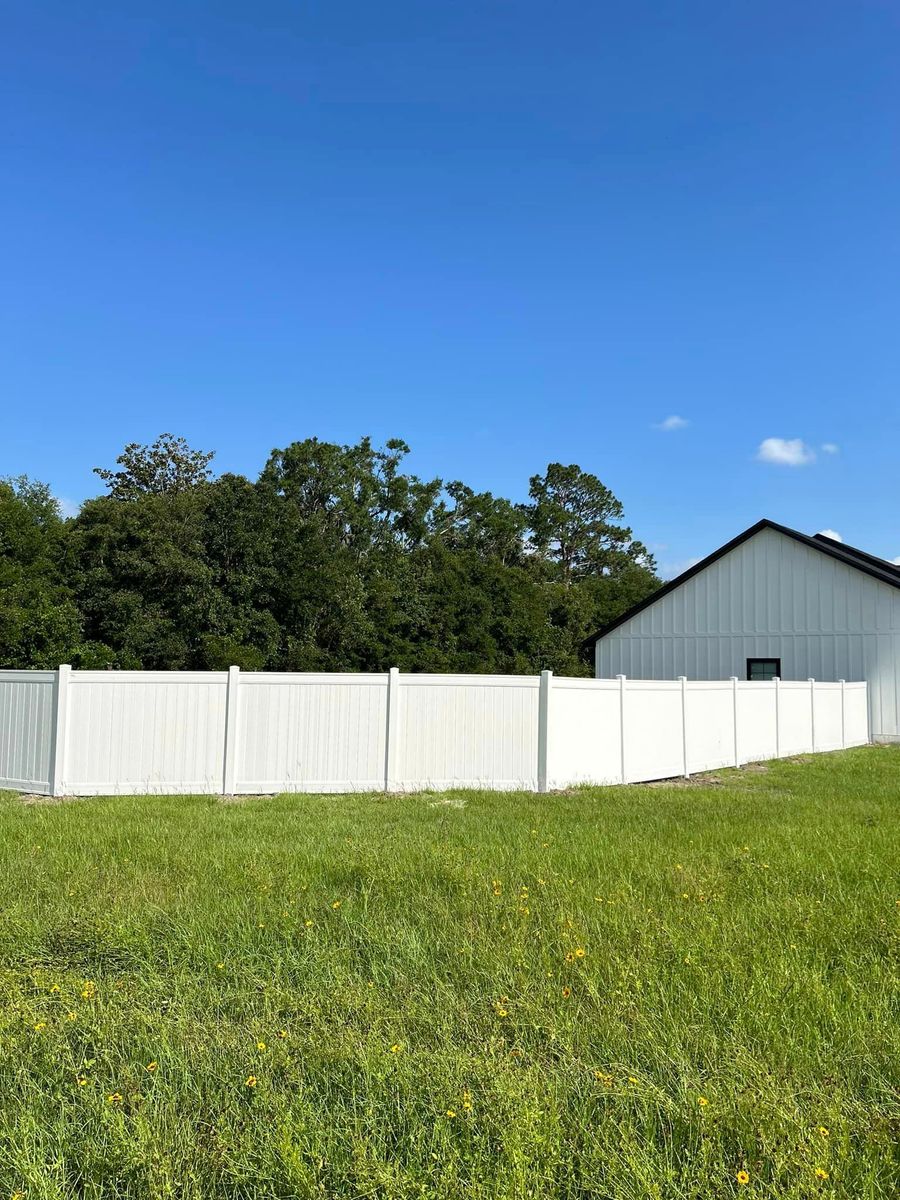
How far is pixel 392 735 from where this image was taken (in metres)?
11.0

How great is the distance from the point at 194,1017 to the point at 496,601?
39.9 metres

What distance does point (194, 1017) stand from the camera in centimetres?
389

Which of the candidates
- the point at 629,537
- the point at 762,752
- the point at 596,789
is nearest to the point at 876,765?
the point at 762,752

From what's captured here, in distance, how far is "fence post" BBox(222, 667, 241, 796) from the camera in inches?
418

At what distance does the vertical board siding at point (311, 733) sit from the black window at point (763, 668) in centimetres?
1596

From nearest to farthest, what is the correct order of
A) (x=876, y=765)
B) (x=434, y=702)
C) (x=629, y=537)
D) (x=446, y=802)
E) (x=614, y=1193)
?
(x=614, y=1193), (x=446, y=802), (x=434, y=702), (x=876, y=765), (x=629, y=537)

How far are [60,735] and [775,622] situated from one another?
1926 cm

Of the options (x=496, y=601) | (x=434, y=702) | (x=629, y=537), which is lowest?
(x=434, y=702)

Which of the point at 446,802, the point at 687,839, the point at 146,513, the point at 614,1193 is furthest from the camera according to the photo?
the point at 146,513

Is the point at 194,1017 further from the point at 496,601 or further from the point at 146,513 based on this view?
the point at 496,601

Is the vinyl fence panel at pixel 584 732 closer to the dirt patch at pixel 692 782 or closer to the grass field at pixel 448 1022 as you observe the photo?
the dirt patch at pixel 692 782

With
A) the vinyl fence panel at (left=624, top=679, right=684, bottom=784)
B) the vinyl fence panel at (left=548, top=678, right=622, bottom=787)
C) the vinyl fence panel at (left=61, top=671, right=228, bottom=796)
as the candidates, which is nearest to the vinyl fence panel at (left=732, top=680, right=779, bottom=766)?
the vinyl fence panel at (left=624, top=679, right=684, bottom=784)

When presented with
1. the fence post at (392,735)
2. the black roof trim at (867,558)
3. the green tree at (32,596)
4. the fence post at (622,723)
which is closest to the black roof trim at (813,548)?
the black roof trim at (867,558)

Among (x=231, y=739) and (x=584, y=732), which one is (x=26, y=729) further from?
(x=584, y=732)
